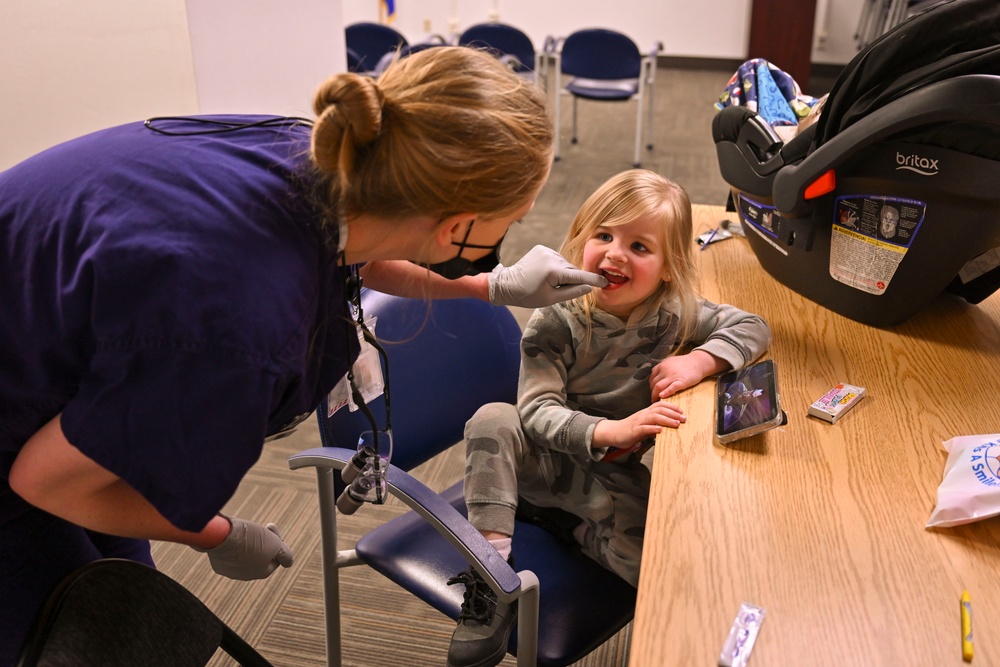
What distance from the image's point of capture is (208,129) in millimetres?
919

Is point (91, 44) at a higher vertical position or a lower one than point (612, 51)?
higher

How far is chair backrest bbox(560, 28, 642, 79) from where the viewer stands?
189 inches

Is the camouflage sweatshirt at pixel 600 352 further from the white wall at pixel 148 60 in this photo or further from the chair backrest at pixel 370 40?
the chair backrest at pixel 370 40

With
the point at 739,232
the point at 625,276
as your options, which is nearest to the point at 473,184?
the point at 625,276

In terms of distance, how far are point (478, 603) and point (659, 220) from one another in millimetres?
693

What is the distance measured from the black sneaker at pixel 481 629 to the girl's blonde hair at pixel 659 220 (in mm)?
508

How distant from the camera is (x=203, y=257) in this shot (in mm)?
750

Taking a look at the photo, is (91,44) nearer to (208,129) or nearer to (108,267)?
(208,129)

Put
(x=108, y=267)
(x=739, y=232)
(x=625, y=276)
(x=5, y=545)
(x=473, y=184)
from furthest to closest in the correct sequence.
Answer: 1. (x=739, y=232)
2. (x=625, y=276)
3. (x=5, y=545)
4. (x=473, y=184)
5. (x=108, y=267)

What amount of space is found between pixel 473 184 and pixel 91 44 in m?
1.79

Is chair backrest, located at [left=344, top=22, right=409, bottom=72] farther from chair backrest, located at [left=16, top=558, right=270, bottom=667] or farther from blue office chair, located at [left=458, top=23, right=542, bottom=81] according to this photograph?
chair backrest, located at [left=16, top=558, right=270, bottom=667]

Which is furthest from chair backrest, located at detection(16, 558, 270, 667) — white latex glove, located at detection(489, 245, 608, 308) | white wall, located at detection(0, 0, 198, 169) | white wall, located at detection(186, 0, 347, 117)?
white wall, located at detection(186, 0, 347, 117)

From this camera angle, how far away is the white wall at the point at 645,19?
23.2 feet

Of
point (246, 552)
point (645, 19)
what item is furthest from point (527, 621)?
point (645, 19)
